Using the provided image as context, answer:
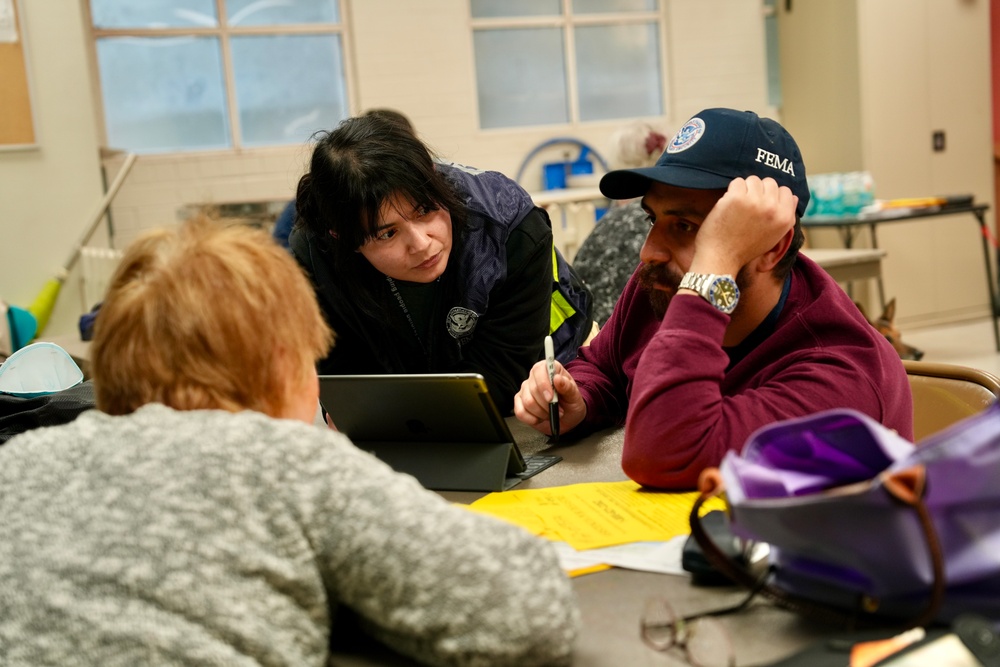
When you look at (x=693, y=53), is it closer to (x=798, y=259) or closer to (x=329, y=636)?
(x=798, y=259)

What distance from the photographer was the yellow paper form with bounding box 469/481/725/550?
3.61 ft

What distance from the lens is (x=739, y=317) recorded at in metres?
1.40

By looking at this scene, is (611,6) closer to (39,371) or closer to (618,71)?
(618,71)

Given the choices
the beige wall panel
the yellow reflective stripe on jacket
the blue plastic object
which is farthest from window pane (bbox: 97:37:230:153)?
the yellow reflective stripe on jacket

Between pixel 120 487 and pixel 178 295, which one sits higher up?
pixel 178 295

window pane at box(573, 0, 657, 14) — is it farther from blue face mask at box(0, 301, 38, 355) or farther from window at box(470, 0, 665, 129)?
blue face mask at box(0, 301, 38, 355)

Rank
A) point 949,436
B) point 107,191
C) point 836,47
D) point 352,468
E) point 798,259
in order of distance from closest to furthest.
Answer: point 949,436, point 352,468, point 798,259, point 107,191, point 836,47

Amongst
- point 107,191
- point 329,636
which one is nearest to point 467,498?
point 329,636

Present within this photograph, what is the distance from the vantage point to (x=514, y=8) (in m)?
6.12

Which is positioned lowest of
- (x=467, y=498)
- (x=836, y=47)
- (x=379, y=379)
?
(x=467, y=498)

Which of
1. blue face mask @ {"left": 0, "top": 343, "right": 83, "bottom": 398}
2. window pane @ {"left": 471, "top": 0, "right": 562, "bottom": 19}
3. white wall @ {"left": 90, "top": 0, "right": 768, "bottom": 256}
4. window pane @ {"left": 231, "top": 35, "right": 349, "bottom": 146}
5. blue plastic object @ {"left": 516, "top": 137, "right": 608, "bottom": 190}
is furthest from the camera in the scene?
blue plastic object @ {"left": 516, "top": 137, "right": 608, "bottom": 190}

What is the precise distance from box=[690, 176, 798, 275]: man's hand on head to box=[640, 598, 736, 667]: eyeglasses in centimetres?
58

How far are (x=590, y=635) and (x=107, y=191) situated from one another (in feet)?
16.6

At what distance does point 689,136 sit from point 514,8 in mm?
5049
